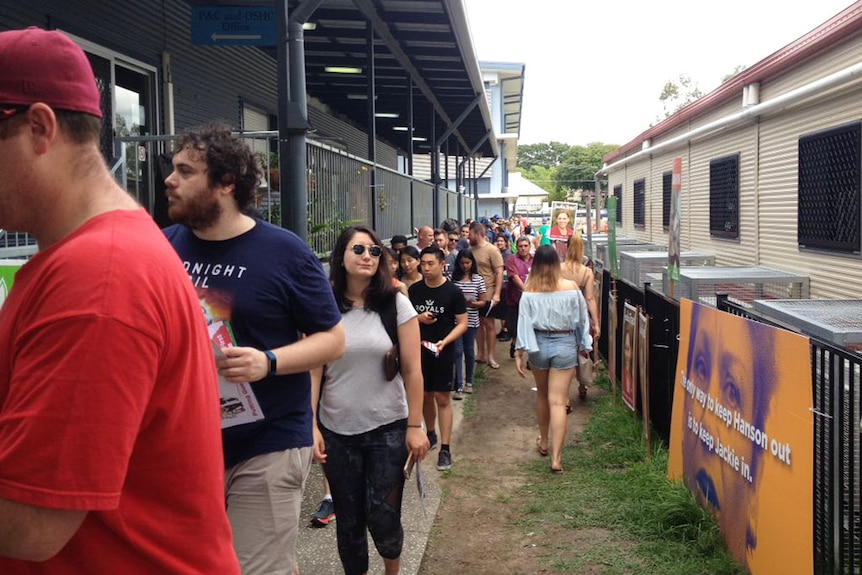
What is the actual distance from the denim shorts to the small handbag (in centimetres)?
322

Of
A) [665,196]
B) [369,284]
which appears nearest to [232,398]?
[369,284]

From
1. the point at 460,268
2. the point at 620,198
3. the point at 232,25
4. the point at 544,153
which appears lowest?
the point at 460,268

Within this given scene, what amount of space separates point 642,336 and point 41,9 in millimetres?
5943

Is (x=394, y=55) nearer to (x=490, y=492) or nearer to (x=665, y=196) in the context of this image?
(x=665, y=196)

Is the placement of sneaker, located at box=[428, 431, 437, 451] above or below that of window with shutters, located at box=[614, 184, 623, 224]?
below

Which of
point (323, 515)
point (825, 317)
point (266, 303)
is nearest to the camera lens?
point (266, 303)

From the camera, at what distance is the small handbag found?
14.4 ft

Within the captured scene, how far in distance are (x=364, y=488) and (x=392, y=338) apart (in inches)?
30.3

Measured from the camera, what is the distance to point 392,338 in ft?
14.6

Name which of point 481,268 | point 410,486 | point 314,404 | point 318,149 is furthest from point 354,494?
point 481,268

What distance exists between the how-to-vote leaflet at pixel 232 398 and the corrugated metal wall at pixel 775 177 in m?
7.04

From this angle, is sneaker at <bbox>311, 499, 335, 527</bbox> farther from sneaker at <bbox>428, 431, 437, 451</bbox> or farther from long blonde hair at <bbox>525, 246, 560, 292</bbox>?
long blonde hair at <bbox>525, 246, 560, 292</bbox>

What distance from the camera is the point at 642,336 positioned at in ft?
25.9

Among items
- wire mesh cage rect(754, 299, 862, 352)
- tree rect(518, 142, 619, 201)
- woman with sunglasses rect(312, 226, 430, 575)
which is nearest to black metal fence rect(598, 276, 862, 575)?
wire mesh cage rect(754, 299, 862, 352)
